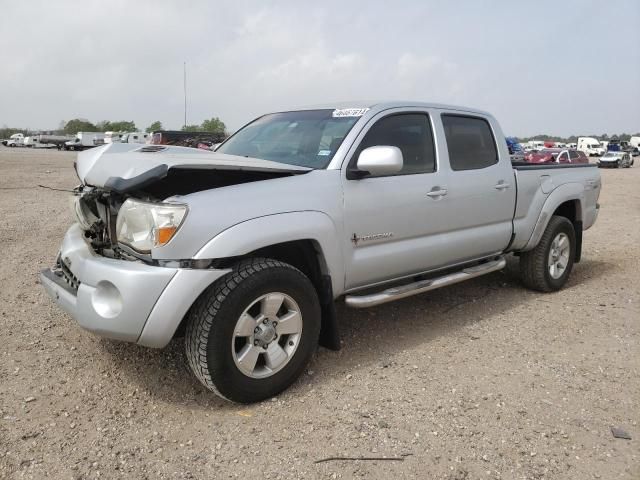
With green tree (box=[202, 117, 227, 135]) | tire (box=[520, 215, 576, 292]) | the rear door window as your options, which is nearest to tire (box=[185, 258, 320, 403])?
the rear door window

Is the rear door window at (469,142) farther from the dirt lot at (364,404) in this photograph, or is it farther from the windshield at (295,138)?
the dirt lot at (364,404)

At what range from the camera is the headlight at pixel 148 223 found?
8.89 ft

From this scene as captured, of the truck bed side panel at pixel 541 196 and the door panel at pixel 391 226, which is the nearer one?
the door panel at pixel 391 226

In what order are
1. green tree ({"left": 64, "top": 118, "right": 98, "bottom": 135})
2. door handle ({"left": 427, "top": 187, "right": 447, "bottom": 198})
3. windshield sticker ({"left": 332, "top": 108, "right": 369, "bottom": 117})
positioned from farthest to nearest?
green tree ({"left": 64, "top": 118, "right": 98, "bottom": 135})
door handle ({"left": 427, "top": 187, "right": 447, "bottom": 198})
windshield sticker ({"left": 332, "top": 108, "right": 369, "bottom": 117})

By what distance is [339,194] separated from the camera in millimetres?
3348

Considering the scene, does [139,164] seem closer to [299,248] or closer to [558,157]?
[299,248]

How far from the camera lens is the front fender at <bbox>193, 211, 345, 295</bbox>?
110 inches

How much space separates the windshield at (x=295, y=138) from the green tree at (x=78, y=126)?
11949cm

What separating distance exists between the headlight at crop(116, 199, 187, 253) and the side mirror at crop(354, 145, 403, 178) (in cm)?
118

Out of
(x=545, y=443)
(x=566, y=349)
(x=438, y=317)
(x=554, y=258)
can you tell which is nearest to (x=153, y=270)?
(x=545, y=443)

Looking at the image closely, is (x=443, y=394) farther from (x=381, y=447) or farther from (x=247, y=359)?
(x=247, y=359)

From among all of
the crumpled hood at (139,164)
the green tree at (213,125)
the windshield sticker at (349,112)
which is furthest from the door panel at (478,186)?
the green tree at (213,125)

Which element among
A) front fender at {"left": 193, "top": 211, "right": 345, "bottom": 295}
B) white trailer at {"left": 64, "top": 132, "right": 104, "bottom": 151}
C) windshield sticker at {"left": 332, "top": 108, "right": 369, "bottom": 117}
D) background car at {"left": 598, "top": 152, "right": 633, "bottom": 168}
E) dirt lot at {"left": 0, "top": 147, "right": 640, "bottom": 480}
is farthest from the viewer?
white trailer at {"left": 64, "top": 132, "right": 104, "bottom": 151}

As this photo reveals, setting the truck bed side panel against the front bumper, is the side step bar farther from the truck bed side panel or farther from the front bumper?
the front bumper
